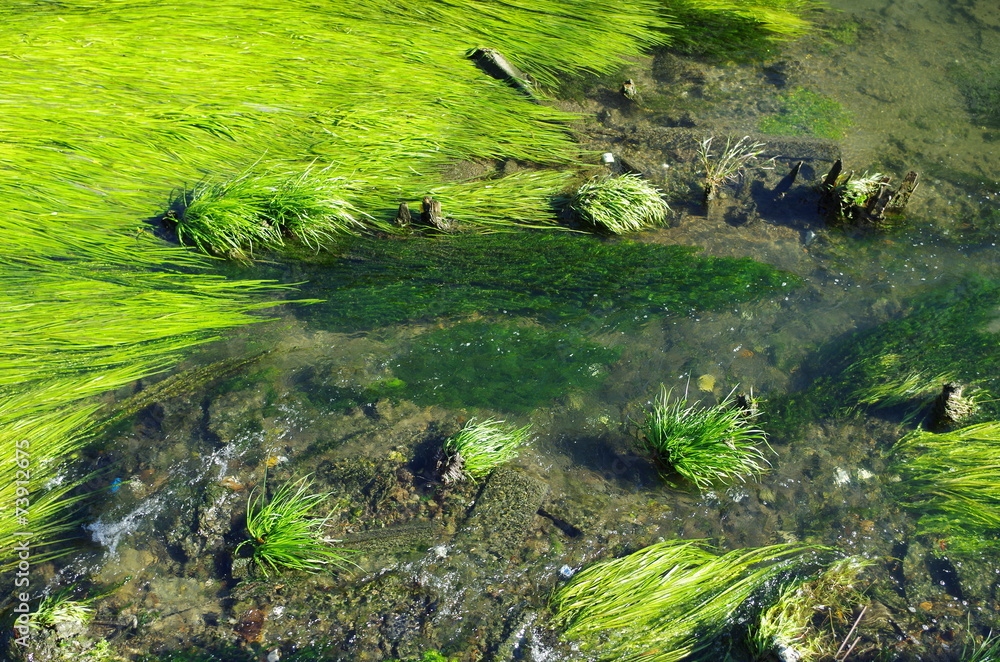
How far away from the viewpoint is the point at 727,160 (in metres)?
5.52

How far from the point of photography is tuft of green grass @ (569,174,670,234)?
501cm

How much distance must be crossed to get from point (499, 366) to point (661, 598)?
5.51 feet

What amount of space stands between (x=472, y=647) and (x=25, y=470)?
2.52 meters

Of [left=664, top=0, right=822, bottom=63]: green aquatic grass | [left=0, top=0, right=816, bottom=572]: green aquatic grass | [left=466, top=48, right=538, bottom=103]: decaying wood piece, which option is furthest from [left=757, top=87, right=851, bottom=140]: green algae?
[left=466, top=48, right=538, bottom=103]: decaying wood piece

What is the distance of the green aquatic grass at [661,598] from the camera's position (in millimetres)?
2998

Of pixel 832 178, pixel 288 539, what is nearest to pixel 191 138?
pixel 288 539

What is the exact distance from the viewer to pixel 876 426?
3.91 metres

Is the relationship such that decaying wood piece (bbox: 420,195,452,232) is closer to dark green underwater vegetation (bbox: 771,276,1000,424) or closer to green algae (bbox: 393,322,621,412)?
green algae (bbox: 393,322,621,412)

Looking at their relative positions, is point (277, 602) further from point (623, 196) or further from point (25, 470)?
point (623, 196)

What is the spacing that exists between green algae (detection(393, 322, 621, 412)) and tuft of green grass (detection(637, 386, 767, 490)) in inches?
23.3

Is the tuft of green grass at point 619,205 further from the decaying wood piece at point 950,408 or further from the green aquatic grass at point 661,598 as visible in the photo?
the green aquatic grass at point 661,598

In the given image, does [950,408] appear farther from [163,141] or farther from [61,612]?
[163,141]

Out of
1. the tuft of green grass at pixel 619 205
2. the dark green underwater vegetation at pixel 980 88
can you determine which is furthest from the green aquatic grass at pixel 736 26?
the tuft of green grass at pixel 619 205

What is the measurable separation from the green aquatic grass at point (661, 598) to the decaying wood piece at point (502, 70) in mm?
4390
